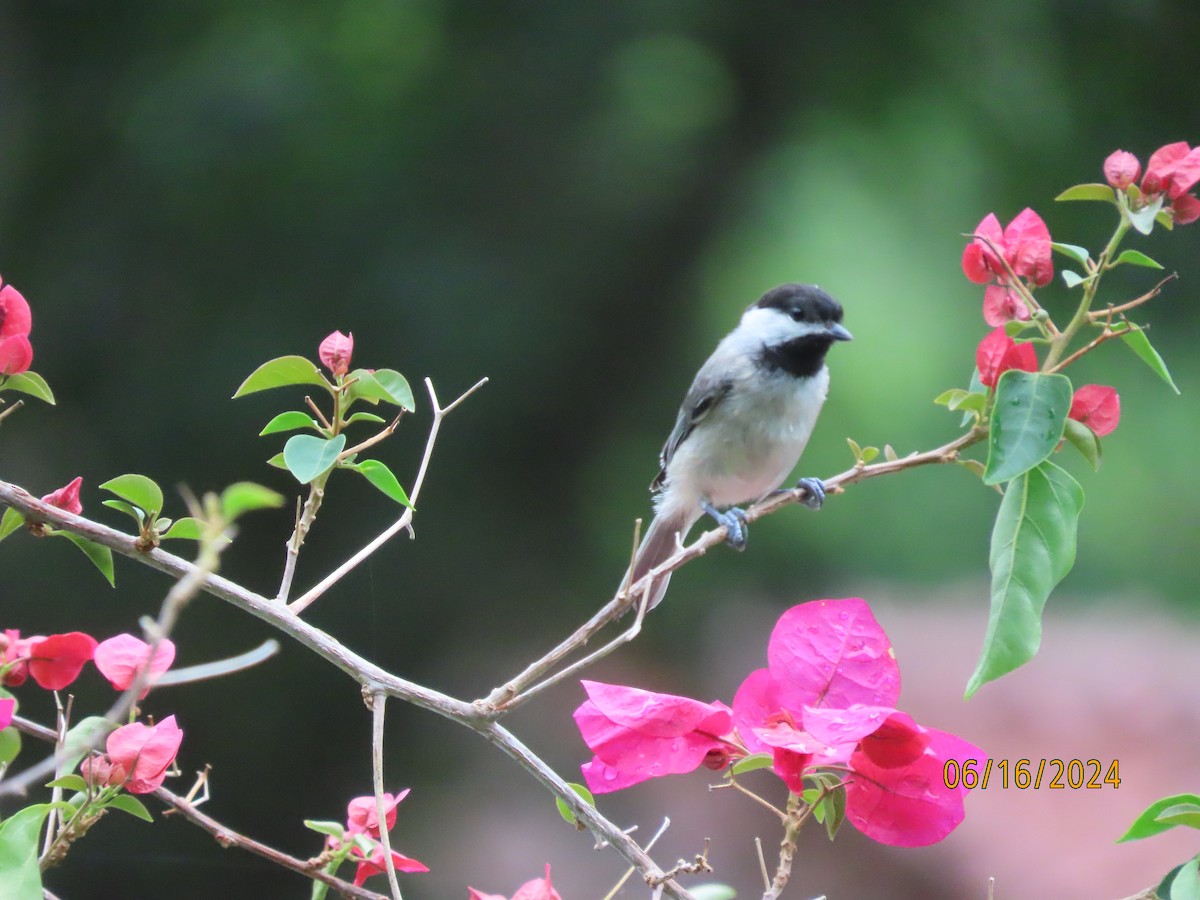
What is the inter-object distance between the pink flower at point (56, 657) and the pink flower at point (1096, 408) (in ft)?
2.70

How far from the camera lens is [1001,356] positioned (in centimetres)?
91

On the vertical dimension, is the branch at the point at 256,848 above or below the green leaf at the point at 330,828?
below

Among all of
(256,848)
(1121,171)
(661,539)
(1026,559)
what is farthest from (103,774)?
(661,539)

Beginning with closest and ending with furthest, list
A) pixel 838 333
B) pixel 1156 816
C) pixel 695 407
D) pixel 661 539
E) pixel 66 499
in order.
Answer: pixel 1156 816, pixel 66 499, pixel 838 333, pixel 695 407, pixel 661 539

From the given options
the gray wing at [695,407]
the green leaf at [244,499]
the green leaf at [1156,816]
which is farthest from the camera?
the gray wing at [695,407]

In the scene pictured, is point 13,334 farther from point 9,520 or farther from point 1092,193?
point 1092,193

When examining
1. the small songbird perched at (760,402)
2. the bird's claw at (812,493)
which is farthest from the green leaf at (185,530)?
the small songbird perched at (760,402)

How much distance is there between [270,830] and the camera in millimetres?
3273

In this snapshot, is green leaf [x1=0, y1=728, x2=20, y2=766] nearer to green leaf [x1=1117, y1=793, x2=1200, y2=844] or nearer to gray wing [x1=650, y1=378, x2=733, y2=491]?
green leaf [x1=1117, y1=793, x2=1200, y2=844]

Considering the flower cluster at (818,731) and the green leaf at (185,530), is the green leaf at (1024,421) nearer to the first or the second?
the flower cluster at (818,731)

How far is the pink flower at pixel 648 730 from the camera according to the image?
2.75ft

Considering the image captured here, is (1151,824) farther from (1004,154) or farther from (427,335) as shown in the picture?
(1004,154)

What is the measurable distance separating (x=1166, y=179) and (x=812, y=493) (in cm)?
87

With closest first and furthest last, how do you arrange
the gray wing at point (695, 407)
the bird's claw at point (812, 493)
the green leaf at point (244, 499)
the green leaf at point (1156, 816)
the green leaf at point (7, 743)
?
the green leaf at point (244, 499), the green leaf at point (1156, 816), the green leaf at point (7, 743), the bird's claw at point (812, 493), the gray wing at point (695, 407)
